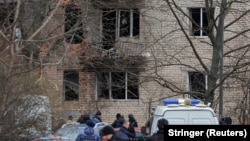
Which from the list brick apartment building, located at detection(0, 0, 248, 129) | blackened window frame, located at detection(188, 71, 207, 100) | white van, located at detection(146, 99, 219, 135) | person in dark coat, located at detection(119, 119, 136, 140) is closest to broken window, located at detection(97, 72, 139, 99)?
brick apartment building, located at detection(0, 0, 248, 129)

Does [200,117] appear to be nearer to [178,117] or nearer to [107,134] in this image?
[178,117]

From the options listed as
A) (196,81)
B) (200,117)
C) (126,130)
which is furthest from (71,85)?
(200,117)

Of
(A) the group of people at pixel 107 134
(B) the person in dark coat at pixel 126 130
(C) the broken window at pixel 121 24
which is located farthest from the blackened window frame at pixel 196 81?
(B) the person in dark coat at pixel 126 130

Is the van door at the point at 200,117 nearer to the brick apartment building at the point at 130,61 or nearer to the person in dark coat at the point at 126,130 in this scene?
the person in dark coat at the point at 126,130

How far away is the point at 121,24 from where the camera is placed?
27625 millimetres

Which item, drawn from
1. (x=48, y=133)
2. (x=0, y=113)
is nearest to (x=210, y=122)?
(x=48, y=133)

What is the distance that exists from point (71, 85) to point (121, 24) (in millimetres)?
3509

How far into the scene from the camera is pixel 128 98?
27.6 meters

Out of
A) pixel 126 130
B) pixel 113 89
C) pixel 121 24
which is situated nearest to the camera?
pixel 126 130

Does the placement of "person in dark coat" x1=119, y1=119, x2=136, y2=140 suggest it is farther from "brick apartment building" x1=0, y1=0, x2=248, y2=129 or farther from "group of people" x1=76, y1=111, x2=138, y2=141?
"brick apartment building" x1=0, y1=0, x2=248, y2=129

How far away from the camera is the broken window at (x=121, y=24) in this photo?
26531 mm

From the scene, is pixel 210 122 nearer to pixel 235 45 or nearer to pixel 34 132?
pixel 34 132

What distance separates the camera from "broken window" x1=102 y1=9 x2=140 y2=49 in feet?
87.0

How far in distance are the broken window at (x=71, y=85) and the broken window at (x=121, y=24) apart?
86.0 inches
